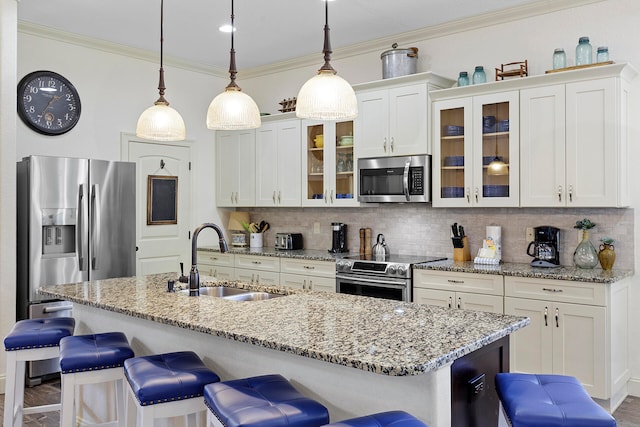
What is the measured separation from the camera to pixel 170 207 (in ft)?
19.4

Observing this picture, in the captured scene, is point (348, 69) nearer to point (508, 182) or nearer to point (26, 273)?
point (508, 182)

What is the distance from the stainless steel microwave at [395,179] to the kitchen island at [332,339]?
6.08ft

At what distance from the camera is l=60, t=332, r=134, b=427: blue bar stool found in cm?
250

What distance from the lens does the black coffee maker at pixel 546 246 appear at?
4.09m

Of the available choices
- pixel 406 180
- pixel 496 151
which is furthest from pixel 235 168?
pixel 496 151

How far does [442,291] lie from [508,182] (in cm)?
95

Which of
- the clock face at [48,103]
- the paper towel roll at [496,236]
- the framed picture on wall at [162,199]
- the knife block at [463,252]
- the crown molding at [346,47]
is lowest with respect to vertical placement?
the knife block at [463,252]

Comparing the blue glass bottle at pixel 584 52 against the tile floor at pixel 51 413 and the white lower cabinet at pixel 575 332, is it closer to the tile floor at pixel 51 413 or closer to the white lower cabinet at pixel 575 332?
the white lower cabinet at pixel 575 332

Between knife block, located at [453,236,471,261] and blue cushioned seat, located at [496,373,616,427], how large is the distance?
7.97ft

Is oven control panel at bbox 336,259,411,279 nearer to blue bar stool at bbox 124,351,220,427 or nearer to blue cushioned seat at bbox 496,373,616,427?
blue cushioned seat at bbox 496,373,616,427

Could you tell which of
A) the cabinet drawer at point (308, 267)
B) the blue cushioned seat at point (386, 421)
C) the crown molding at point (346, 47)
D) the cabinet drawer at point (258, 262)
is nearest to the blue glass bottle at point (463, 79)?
the crown molding at point (346, 47)

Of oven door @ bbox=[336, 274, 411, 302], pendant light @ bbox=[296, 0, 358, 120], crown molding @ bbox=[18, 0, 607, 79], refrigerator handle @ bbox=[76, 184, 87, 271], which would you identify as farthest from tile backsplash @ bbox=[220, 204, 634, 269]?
pendant light @ bbox=[296, 0, 358, 120]

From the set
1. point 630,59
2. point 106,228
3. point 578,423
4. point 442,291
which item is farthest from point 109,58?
point 578,423

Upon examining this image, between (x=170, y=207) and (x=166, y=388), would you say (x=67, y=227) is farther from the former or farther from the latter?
(x=166, y=388)
